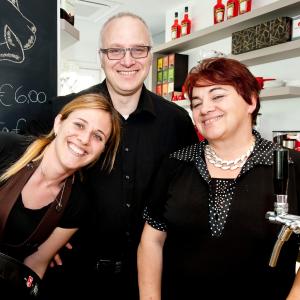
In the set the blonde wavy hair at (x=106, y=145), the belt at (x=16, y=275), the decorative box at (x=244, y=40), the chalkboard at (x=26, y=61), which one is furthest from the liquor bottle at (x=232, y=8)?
the belt at (x=16, y=275)

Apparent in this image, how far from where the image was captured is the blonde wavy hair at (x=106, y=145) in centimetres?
148

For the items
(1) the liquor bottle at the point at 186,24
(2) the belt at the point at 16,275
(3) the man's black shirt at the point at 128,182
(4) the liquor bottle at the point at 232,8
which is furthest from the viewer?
(1) the liquor bottle at the point at 186,24

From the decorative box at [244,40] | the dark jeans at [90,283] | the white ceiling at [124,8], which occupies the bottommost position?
the dark jeans at [90,283]

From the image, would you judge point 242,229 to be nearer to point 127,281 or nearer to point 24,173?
point 127,281

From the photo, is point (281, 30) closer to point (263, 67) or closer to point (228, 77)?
point (263, 67)

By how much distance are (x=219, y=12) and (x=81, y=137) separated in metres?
2.50

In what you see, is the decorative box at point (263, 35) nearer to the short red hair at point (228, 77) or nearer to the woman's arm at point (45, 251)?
the short red hair at point (228, 77)

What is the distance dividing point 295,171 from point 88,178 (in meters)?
0.89

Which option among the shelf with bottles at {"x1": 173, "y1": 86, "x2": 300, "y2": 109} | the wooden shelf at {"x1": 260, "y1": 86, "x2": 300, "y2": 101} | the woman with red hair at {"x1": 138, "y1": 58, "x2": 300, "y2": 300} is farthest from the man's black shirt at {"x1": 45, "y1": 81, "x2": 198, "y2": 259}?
the wooden shelf at {"x1": 260, "y1": 86, "x2": 300, "y2": 101}

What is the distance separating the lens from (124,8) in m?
4.98

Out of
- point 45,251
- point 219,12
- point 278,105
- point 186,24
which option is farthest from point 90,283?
point 186,24

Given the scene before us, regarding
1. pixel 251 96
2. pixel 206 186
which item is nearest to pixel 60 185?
pixel 206 186

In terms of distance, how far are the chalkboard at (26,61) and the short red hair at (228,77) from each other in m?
0.90

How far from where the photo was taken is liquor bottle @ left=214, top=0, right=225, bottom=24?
3439 millimetres
